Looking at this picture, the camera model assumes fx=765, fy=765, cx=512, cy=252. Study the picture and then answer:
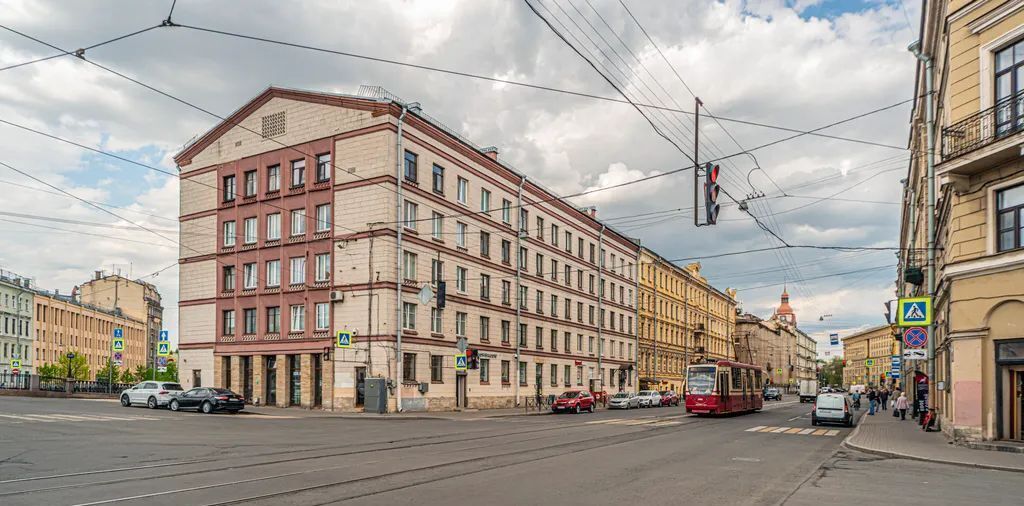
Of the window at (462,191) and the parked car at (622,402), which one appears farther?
the parked car at (622,402)

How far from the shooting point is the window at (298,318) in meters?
42.2

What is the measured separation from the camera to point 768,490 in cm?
1275

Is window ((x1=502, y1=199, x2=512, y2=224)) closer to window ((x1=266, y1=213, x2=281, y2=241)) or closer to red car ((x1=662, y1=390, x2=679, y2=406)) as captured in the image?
window ((x1=266, y1=213, x2=281, y2=241))

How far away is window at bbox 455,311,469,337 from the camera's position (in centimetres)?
4581

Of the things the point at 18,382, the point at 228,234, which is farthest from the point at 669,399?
the point at 18,382

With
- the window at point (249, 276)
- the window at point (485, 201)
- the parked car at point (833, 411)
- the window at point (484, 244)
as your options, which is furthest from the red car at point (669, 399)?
the window at point (249, 276)

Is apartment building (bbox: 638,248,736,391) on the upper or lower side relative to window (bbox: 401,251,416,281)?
lower

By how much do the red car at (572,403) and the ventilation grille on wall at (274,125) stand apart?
74.9ft

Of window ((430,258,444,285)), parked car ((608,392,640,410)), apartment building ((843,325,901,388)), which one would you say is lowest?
apartment building ((843,325,901,388))

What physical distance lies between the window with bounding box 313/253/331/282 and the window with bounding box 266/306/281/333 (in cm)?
335

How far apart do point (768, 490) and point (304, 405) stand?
3277 cm

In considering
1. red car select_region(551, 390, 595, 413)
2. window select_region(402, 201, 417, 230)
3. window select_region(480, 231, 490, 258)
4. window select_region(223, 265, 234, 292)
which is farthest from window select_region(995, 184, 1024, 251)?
window select_region(223, 265, 234, 292)

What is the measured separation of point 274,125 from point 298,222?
5.99 meters

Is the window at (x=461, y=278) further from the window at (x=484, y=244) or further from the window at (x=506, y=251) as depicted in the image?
the window at (x=506, y=251)
